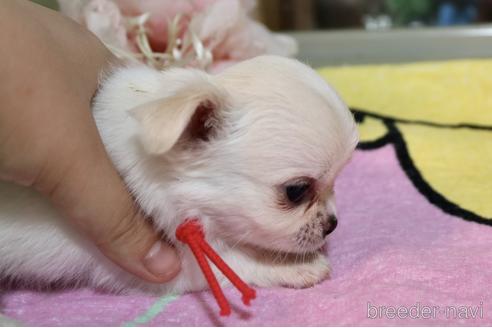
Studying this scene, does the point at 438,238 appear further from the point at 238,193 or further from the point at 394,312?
the point at 238,193

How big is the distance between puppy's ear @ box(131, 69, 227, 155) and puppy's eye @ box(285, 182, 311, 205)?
171 mm

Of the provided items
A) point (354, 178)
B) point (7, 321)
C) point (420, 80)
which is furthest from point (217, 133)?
point (420, 80)

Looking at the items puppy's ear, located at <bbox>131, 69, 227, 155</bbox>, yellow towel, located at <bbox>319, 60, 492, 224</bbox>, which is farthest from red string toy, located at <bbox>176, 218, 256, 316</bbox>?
yellow towel, located at <bbox>319, 60, 492, 224</bbox>

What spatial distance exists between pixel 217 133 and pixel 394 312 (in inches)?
16.9

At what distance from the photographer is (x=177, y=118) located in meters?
1.01

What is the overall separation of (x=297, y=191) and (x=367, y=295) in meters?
0.22

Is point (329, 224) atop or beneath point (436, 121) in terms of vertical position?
atop

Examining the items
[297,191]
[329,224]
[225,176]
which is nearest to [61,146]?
[225,176]

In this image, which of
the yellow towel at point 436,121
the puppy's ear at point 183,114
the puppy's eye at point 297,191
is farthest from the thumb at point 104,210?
the yellow towel at point 436,121

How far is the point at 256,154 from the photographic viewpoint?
112 centimetres

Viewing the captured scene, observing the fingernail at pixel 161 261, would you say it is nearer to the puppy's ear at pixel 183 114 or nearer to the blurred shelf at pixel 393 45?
the puppy's ear at pixel 183 114

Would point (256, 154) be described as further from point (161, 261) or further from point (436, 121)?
point (436, 121)

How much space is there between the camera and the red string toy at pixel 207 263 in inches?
42.8

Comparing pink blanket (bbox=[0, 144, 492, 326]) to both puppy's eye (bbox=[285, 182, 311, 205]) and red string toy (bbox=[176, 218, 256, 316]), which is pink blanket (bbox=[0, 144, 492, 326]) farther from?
puppy's eye (bbox=[285, 182, 311, 205])
